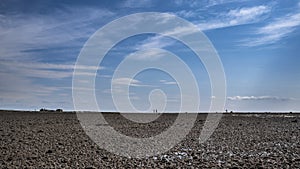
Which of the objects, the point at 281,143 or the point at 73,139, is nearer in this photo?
the point at 281,143

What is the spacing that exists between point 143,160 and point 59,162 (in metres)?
3.26

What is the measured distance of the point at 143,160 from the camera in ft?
46.9

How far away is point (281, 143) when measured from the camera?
19.2 m

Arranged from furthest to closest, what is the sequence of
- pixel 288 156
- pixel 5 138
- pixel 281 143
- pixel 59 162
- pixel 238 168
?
pixel 5 138 < pixel 281 143 < pixel 288 156 < pixel 59 162 < pixel 238 168

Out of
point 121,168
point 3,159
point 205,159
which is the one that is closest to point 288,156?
point 205,159

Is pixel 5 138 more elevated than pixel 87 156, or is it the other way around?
pixel 5 138

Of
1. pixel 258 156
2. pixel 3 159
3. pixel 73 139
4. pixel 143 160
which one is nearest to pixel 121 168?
pixel 143 160

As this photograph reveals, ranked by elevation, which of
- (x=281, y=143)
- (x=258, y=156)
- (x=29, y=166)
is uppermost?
(x=281, y=143)

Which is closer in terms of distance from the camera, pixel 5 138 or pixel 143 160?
pixel 143 160

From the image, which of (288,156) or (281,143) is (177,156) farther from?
(281,143)

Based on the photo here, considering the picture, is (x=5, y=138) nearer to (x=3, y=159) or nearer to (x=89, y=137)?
(x=89, y=137)

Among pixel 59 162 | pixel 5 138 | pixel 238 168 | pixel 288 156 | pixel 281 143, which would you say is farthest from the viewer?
pixel 5 138

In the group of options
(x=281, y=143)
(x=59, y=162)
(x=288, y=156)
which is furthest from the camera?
(x=281, y=143)

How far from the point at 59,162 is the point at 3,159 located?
2.50m
